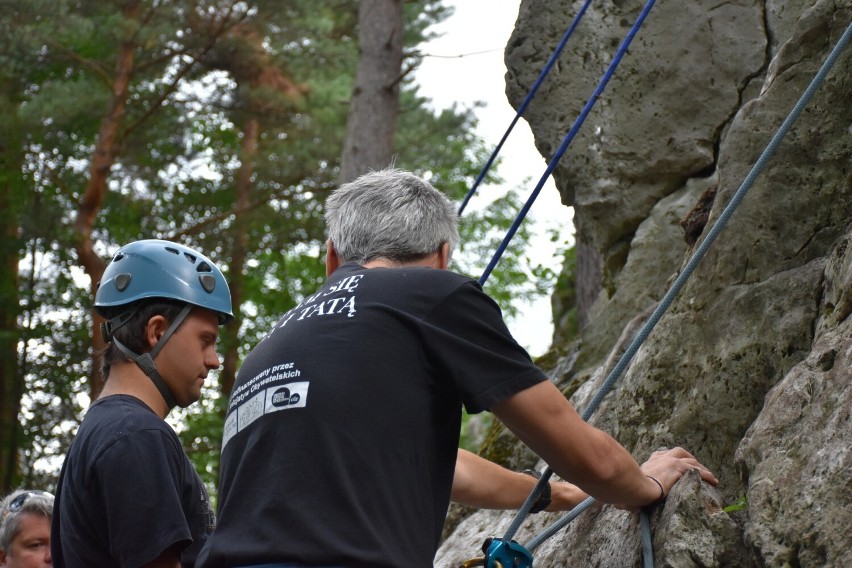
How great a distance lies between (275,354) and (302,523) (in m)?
0.43

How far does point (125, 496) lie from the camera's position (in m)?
2.49

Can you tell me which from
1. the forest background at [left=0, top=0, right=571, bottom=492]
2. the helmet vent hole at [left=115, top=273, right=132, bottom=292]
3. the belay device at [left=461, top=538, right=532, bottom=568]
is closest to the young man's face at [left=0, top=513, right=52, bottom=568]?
the helmet vent hole at [left=115, top=273, right=132, bottom=292]

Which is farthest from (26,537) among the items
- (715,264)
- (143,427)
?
(715,264)

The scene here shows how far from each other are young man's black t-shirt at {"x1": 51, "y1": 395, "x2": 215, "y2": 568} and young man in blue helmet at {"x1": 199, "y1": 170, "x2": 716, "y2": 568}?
19 centimetres

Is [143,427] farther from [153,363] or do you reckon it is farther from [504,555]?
[504,555]

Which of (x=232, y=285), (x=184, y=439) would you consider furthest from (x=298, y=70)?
(x=184, y=439)

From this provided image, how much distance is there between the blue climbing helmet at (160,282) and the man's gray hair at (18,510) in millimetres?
1468

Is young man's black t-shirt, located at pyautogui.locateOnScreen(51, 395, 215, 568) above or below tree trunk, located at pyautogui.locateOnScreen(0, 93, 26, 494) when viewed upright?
below

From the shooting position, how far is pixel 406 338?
2322mm

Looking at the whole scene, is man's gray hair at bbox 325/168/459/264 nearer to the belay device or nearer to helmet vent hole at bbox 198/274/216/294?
helmet vent hole at bbox 198/274/216/294

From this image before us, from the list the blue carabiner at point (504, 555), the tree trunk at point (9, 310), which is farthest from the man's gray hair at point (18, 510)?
the tree trunk at point (9, 310)

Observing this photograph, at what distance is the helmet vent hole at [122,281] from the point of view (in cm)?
304

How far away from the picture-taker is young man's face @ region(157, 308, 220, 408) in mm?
2904

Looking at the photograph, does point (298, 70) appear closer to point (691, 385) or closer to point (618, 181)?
point (618, 181)
